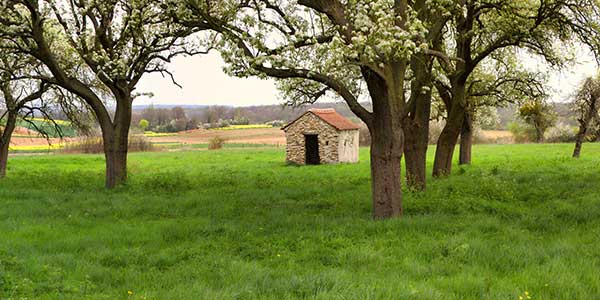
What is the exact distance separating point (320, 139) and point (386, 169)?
22876mm

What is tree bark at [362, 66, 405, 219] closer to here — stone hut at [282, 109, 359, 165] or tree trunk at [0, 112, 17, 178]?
tree trunk at [0, 112, 17, 178]

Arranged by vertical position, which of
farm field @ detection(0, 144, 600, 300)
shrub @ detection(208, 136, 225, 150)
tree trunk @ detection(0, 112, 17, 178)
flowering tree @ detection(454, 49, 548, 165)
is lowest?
farm field @ detection(0, 144, 600, 300)

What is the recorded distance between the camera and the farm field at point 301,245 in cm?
700

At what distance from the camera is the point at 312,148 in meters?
35.7

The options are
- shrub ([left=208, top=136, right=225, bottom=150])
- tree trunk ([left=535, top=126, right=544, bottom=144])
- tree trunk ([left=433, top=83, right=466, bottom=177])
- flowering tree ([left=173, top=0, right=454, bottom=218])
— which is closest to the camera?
flowering tree ([left=173, top=0, right=454, bottom=218])

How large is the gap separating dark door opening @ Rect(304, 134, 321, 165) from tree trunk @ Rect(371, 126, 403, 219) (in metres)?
23.0

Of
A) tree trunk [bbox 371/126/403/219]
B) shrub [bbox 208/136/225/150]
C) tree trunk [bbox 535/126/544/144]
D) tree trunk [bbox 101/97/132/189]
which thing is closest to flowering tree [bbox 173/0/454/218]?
tree trunk [bbox 371/126/403/219]

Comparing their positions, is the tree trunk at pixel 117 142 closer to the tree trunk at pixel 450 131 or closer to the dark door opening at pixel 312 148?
the tree trunk at pixel 450 131

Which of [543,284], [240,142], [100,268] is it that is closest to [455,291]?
[543,284]

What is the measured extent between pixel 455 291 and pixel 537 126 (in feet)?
207

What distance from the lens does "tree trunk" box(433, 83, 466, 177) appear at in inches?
747

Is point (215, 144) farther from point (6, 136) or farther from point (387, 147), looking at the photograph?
point (387, 147)

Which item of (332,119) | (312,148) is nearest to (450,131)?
(332,119)

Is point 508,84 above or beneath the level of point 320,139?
above
